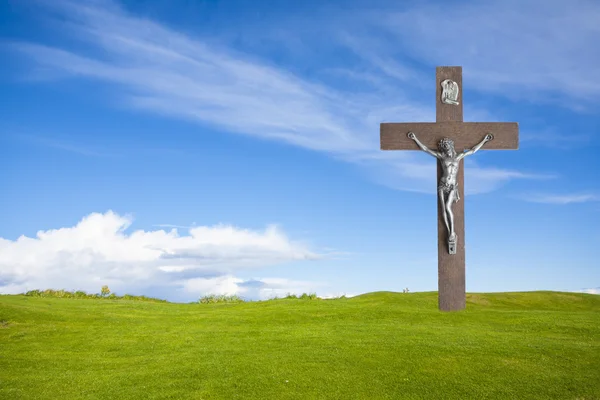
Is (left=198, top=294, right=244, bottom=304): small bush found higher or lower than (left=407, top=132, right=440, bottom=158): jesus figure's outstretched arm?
lower

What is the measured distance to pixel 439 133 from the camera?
15547mm

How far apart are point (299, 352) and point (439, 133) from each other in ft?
23.6

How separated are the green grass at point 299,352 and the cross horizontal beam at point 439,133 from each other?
5.45m

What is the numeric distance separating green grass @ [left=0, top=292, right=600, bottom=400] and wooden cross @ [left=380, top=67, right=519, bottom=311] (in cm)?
159

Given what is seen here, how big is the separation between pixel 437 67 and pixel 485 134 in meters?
2.36

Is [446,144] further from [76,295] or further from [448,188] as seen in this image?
[76,295]

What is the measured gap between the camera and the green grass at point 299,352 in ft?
38.6

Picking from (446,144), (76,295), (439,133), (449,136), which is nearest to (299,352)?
(446,144)

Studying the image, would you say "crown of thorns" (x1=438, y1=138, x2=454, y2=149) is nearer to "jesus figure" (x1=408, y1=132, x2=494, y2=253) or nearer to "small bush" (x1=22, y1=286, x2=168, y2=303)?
"jesus figure" (x1=408, y1=132, x2=494, y2=253)

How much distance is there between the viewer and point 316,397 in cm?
1122

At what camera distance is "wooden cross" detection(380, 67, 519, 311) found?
49.8ft

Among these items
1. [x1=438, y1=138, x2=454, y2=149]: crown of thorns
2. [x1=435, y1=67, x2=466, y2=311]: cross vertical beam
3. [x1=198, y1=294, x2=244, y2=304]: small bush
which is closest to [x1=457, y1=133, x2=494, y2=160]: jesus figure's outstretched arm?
[x1=435, y1=67, x2=466, y2=311]: cross vertical beam

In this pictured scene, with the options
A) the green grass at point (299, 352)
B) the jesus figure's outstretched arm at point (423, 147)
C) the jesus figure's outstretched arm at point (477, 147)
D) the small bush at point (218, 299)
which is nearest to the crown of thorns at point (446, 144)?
the jesus figure's outstretched arm at point (423, 147)

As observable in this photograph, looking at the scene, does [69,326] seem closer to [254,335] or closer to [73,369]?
[73,369]
